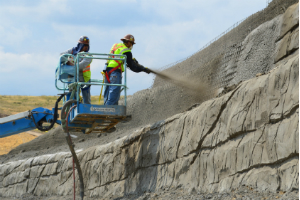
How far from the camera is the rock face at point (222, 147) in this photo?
5797 millimetres

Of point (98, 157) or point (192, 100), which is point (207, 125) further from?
point (192, 100)

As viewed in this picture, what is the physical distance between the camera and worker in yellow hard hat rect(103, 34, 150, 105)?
29.9 feet

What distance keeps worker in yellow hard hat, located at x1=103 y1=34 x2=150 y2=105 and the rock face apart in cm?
136

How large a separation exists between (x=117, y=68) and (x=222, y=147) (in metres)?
3.32

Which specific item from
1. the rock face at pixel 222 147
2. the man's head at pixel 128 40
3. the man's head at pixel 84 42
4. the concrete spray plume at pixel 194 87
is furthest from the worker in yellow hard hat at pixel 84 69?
the concrete spray plume at pixel 194 87

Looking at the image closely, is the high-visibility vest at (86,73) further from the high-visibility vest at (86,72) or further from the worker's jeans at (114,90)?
the worker's jeans at (114,90)

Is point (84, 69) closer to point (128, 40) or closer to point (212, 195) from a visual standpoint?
point (128, 40)

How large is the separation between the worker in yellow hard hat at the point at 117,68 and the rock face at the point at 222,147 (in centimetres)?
136

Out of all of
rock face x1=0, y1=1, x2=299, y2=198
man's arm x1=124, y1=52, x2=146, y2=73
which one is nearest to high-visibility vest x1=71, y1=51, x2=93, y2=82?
man's arm x1=124, y1=52, x2=146, y2=73

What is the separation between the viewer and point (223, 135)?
720 centimetres

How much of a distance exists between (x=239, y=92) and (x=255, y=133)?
0.89m

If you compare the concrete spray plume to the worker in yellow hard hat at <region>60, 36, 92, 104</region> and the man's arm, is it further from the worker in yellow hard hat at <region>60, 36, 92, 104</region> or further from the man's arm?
the worker in yellow hard hat at <region>60, 36, 92, 104</region>

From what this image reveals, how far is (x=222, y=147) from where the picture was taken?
7.15m

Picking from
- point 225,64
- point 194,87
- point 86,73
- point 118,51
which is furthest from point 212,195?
point 225,64
